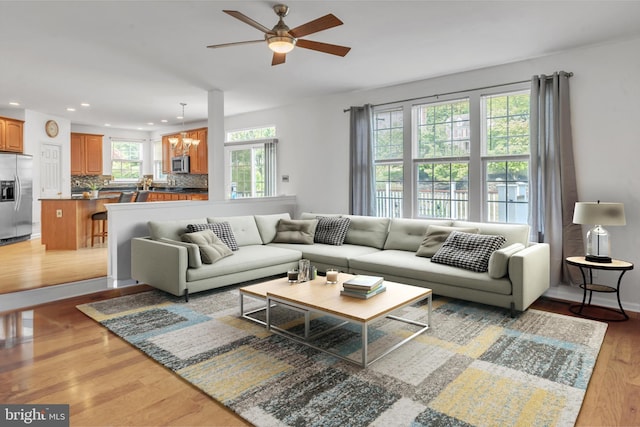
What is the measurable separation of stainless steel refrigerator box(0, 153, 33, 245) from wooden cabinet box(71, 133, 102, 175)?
168 centimetres

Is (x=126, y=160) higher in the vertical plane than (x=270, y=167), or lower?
higher

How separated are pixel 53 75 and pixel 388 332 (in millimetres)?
5396

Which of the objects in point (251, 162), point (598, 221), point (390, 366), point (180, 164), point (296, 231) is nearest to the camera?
point (390, 366)

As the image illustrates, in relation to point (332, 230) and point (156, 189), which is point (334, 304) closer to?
point (332, 230)

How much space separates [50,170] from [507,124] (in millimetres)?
8995

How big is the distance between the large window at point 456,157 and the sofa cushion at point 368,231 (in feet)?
1.79

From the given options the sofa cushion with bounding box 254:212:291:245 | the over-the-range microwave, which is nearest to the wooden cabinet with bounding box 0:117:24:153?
the over-the-range microwave

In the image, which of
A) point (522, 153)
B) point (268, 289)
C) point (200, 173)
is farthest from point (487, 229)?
point (200, 173)

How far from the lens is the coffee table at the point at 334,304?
2.70 meters

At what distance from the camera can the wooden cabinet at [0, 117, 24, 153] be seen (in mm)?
7402

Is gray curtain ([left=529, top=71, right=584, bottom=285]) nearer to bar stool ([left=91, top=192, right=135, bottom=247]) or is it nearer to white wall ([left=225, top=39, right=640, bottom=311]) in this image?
white wall ([left=225, top=39, right=640, bottom=311])

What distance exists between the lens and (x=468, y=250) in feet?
13.3

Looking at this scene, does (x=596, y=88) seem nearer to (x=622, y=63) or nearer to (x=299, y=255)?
(x=622, y=63)

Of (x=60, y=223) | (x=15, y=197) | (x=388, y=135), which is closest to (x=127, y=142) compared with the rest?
(x=15, y=197)
